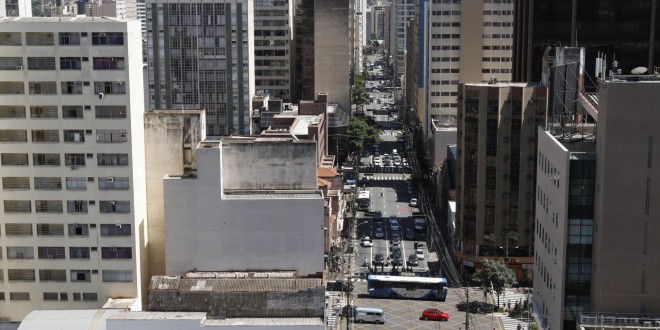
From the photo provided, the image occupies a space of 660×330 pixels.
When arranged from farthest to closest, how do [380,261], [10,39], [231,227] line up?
[380,261] < [231,227] < [10,39]

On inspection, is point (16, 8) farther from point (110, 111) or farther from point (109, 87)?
point (110, 111)

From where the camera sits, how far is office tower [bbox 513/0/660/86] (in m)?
117

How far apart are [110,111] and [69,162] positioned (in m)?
4.77

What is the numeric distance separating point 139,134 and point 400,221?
2664 inches

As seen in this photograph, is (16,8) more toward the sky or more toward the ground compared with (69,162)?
more toward the sky

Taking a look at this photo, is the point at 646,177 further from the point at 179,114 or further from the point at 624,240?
the point at 179,114

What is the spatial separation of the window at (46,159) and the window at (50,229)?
176 inches

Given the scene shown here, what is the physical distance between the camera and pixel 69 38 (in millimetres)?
68062

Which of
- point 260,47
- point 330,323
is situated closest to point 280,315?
point 330,323

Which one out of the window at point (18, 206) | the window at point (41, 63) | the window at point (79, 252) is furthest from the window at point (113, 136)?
the window at point (79, 252)

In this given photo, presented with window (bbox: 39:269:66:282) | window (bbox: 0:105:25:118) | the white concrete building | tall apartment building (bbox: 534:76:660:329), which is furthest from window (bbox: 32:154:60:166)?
tall apartment building (bbox: 534:76:660:329)

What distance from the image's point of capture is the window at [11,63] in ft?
224

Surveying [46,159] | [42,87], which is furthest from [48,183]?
[42,87]

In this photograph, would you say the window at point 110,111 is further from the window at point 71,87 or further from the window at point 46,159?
the window at point 46,159
